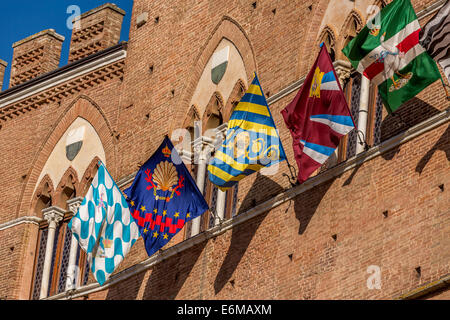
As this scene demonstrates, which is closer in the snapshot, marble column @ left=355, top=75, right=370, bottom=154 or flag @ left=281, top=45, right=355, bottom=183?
flag @ left=281, top=45, right=355, bottom=183

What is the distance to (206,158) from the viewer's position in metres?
20.2

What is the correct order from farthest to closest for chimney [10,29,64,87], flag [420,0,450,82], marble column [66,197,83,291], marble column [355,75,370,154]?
chimney [10,29,64,87]
marble column [66,197,83,291]
marble column [355,75,370,154]
flag [420,0,450,82]

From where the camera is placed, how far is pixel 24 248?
22484 millimetres

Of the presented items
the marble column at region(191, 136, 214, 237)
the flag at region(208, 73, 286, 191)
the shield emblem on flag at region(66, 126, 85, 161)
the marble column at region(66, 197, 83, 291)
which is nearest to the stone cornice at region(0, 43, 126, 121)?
the shield emblem on flag at region(66, 126, 85, 161)

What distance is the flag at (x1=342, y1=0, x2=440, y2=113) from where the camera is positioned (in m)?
16.0

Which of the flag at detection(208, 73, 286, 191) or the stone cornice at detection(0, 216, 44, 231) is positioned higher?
the stone cornice at detection(0, 216, 44, 231)

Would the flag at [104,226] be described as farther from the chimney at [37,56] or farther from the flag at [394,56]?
the flag at [394,56]

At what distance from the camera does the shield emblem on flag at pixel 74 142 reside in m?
22.4

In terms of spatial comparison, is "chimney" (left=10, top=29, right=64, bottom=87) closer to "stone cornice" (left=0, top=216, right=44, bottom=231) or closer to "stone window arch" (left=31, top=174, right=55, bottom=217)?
"stone window arch" (left=31, top=174, right=55, bottom=217)

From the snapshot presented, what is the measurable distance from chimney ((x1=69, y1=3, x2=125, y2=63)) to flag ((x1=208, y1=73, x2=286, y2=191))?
5465 mm

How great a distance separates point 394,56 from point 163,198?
13.7 ft

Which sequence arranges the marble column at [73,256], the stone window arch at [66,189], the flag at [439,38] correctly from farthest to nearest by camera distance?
the stone window arch at [66,189] < the marble column at [73,256] < the flag at [439,38]

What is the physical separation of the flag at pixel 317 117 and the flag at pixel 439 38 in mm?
1410

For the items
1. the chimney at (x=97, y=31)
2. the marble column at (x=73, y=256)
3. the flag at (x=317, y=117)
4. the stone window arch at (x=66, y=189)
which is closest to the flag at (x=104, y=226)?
the marble column at (x=73, y=256)
